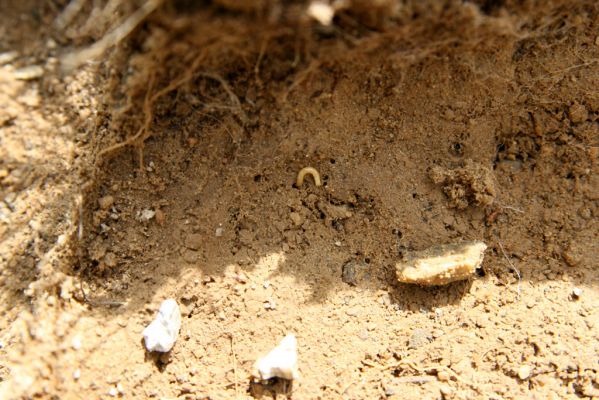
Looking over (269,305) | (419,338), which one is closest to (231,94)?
(269,305)

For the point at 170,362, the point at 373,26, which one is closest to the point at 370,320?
the point at 170,362

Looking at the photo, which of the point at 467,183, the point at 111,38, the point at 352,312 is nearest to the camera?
the point at 111,38

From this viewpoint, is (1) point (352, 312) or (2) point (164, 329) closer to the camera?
(2) point (164, 329)

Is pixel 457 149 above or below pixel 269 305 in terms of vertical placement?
above

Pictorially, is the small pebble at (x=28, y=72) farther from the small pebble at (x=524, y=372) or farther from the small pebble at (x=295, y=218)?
the small pebble at (x=524, y=372)

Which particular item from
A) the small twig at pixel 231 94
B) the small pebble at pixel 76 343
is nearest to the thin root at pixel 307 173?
the small twig at pixel 231 94

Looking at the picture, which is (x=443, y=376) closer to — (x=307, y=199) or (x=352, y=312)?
(x=352, y=312)
